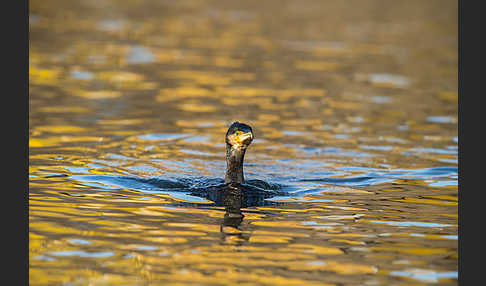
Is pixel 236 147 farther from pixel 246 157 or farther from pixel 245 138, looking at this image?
pixel 246 157

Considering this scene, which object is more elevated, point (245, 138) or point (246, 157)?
point (245, 138)

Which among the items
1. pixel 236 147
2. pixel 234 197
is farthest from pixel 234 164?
pixel 234 197

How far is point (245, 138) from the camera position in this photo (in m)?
10.0

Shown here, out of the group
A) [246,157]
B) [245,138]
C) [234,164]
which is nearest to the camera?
[245,138]

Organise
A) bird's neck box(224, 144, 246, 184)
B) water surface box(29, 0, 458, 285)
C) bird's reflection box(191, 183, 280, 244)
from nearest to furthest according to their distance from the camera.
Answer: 1. water surface box(29, 0, 458, 285)
2. bird's reflection box(191, 183, 280, 244)
3. bird's neck box(224, 144, 246, 184)

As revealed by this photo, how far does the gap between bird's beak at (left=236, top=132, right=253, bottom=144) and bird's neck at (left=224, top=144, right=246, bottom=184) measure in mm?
165

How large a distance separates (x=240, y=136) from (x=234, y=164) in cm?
46

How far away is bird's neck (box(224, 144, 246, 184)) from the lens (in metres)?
10.2

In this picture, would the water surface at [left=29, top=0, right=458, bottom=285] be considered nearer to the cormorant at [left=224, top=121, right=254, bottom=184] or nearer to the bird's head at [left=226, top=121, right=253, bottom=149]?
the cormorant at [left=224, top=121, right=254, bottom=184]

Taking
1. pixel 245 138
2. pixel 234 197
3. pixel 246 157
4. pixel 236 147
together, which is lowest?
pixel 234 197

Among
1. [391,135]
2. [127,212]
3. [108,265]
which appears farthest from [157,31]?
[108,265]

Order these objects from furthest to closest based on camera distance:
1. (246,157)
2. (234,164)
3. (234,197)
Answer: (246,157) → (234,164) → (234,197)

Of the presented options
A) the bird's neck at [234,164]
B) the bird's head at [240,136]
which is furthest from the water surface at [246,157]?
the bird's head at [240,136]

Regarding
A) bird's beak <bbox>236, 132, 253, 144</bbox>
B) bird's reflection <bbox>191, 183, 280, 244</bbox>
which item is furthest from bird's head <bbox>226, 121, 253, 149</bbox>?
bird's reflection <bbox>191, 183, 280, 244</bbox>
